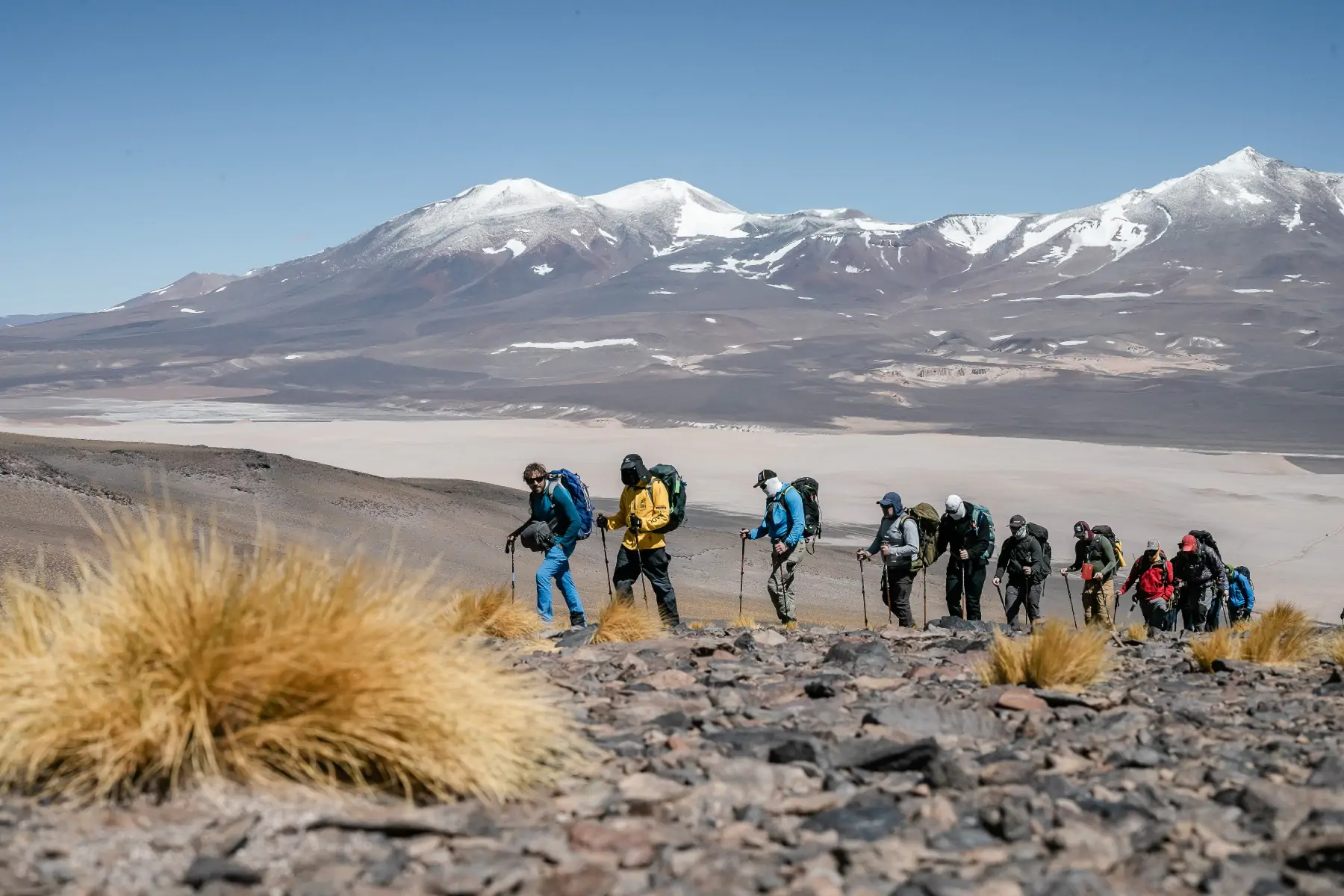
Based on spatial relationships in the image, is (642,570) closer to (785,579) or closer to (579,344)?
(785,579)

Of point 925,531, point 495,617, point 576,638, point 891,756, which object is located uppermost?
point 925,531

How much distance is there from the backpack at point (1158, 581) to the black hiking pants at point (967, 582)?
2.28m

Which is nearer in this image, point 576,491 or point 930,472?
point 576,491

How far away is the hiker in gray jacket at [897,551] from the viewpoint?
11.9 metres

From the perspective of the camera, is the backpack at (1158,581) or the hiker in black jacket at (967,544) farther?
the backpack at (1158,581)

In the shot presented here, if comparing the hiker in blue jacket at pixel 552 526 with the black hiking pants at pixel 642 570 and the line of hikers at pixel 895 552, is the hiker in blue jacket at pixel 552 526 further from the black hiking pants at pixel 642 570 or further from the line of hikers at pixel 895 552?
the black hiking pants at pixel 642 570

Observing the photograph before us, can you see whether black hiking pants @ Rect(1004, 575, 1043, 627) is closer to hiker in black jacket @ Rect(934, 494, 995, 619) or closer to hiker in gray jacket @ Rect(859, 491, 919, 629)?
hiker in black jacket @ Rect(934, 494, 995, 619)

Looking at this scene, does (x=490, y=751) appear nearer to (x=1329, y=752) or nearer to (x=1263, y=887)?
(x=1263, y=887)

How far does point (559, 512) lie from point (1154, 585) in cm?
711

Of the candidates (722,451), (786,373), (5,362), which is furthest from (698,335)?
(722,451)

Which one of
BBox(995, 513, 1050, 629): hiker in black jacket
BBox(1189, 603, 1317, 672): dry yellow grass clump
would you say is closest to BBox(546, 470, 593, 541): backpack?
BBox(1189, 603, 1317, 672): dry yellow grass clump

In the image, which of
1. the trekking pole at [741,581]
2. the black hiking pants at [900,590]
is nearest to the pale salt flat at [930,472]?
the trekking pole at [741,581]

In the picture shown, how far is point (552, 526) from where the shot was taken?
10.4 metres

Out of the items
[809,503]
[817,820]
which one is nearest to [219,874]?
[817,820]
